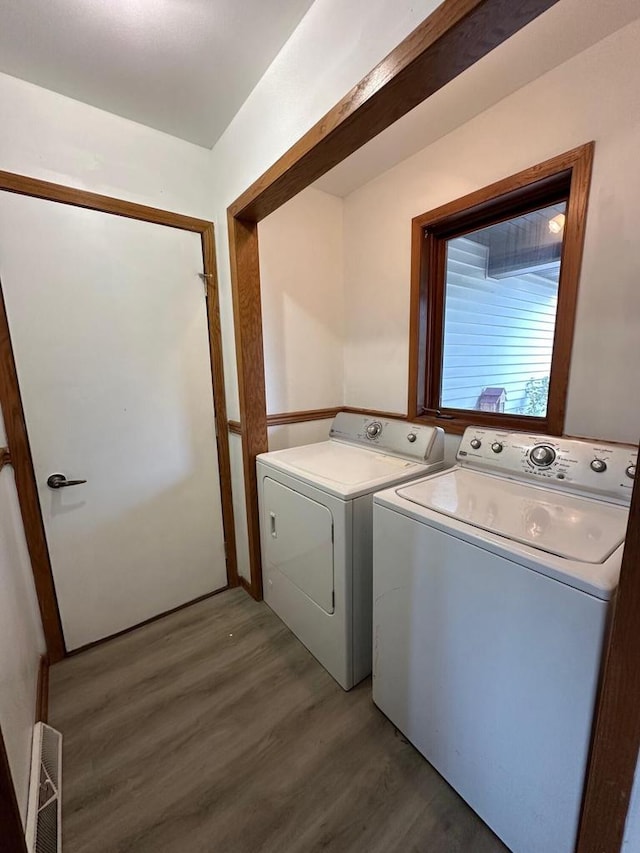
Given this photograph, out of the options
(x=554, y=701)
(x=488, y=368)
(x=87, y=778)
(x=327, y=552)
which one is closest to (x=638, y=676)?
(x=554, y=701)

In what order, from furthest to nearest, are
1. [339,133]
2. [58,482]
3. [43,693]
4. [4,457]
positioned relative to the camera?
1. [58,482]
2. [43,693]
3. [4,457]
4. [339,133]

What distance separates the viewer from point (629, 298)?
4.02 ft

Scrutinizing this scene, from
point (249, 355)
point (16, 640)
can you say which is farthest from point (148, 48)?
point (16, 640)

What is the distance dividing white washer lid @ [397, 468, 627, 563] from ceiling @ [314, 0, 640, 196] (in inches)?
59.4

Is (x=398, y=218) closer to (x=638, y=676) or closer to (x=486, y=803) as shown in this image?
(x=638, y=676)

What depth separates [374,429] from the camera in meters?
1.99

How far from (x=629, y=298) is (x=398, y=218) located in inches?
47.5

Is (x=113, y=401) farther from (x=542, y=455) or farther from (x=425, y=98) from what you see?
(x=542, y=455)

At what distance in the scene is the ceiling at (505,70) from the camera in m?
1.11

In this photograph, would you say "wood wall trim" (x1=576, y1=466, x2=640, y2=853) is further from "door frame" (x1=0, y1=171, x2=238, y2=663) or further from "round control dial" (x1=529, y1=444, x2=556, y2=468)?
"door frame" (x1=0, y1=171, x2=238, y2=663)

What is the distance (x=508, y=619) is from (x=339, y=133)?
4.88 feet

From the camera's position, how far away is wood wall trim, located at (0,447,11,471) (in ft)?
4.39

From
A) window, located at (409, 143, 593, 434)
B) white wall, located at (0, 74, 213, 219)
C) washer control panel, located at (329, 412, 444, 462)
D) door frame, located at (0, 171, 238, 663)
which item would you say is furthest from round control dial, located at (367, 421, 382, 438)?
white wall, located at (0, 74, 213, 219)

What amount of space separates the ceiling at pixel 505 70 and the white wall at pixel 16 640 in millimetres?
2220
